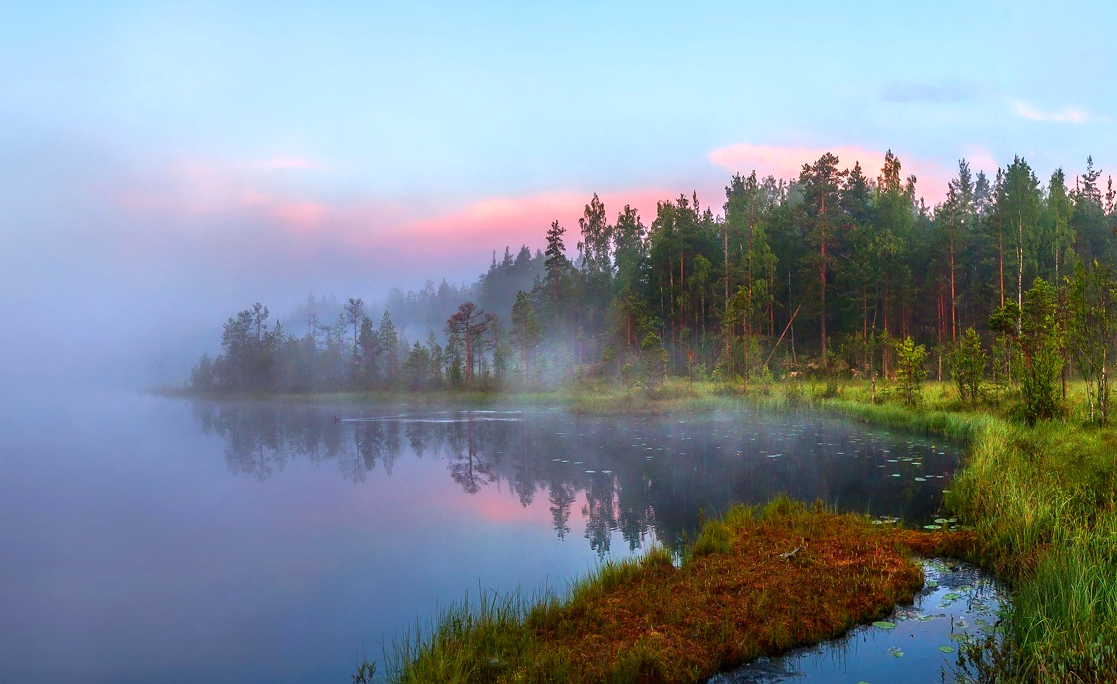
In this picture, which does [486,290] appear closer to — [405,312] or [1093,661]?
[405,312]

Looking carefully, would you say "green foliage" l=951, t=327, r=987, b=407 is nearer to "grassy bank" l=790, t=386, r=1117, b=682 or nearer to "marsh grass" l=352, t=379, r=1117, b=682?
"grassy bank" l=790, t=386, r=1117, b=682

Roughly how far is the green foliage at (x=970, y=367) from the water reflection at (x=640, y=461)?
3.81m

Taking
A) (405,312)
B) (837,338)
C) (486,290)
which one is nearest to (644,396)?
(837,338)

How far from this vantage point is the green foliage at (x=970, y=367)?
2536cm

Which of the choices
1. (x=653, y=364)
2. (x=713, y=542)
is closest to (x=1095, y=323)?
(x=713, y=542)

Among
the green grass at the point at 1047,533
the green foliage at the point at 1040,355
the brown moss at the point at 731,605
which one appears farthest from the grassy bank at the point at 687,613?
the green foliage at the point at 1040,355

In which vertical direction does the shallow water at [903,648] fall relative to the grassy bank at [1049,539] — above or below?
below

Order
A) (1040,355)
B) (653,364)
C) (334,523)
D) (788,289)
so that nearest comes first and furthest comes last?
(334,523)
(1040,355)
(653,364)
(788,289)

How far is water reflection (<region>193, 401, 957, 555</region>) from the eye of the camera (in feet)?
50.2

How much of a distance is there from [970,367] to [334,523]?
24.6m

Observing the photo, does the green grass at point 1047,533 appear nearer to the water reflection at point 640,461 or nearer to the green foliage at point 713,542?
the green foliage at point 713,542

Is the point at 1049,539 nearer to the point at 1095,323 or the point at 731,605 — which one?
the point at 731,605

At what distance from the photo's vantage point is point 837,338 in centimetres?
5797

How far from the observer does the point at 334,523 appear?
54.1ft
